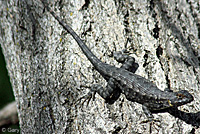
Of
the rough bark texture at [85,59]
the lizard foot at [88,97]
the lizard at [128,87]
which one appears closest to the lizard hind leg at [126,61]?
the lizard at [128,87]

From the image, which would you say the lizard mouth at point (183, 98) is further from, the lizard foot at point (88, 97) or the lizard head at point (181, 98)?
the lizard foot at point (88, 97)

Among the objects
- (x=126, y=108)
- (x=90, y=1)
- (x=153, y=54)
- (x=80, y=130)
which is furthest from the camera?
(x=90, y=1)

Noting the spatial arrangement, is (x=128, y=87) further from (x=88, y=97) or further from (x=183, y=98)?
(x=183, y=98)

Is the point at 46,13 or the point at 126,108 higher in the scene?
the point at 46,13

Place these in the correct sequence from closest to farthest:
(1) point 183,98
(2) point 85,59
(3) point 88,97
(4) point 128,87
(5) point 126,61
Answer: (1) point 183,98 < (3) point 88,97 < (4) point 128,87 < (2) point 85,59 < (5) point 126,61

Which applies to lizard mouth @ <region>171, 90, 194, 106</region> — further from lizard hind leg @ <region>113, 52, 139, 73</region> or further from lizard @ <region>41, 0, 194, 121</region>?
lizard hind leg @ <region>113, 52, 139, 73</region>

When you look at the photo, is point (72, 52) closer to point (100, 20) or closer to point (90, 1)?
point (100, 20)

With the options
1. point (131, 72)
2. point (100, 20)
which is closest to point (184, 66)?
point (131, 72)

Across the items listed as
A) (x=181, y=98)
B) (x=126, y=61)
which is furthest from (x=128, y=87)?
(x=181, y=98)
